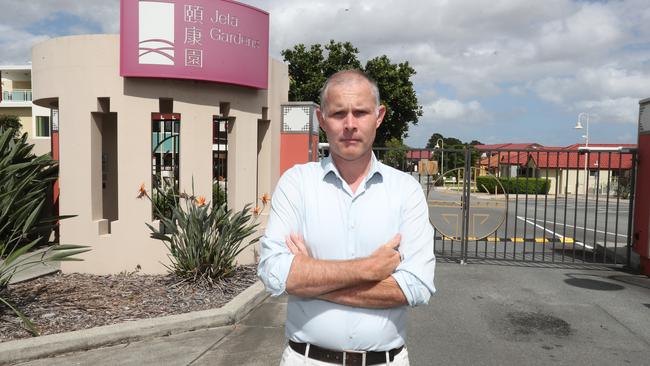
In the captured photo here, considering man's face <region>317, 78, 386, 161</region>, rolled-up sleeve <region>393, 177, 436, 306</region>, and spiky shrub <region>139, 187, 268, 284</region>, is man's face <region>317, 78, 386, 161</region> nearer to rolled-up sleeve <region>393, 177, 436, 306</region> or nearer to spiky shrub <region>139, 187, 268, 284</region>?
rolled-up sleeve <region>393, 177, 436, 306</region>

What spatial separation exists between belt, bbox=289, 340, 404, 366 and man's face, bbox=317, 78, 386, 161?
0.78m

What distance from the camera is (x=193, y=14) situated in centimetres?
686

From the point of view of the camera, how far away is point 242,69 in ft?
24.6

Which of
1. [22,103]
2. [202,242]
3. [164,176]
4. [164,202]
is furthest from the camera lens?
[22,103]

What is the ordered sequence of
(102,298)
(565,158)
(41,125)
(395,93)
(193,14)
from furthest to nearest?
(41,125) < (565,158) < (395,93) < (193,14) < (102,298)

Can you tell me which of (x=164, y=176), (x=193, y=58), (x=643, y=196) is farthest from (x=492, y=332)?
(x=164, y=176)

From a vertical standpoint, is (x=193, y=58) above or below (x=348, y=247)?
above

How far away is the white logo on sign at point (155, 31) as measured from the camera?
22.0ft

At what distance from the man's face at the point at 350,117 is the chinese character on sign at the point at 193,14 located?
5.31m

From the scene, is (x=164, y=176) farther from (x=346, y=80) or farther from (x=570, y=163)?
(x=570, y=163)

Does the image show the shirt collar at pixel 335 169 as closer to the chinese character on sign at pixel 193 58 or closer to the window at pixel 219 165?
the chinese character on sign at pixel 193 58

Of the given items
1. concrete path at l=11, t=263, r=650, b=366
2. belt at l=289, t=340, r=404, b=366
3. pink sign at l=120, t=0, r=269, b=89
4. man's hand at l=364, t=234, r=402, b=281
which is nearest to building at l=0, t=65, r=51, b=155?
pink sign at l=120, t=0, r=269, b=89

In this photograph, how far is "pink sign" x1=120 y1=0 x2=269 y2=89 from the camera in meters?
6.71

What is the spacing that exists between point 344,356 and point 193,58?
18.7ft
